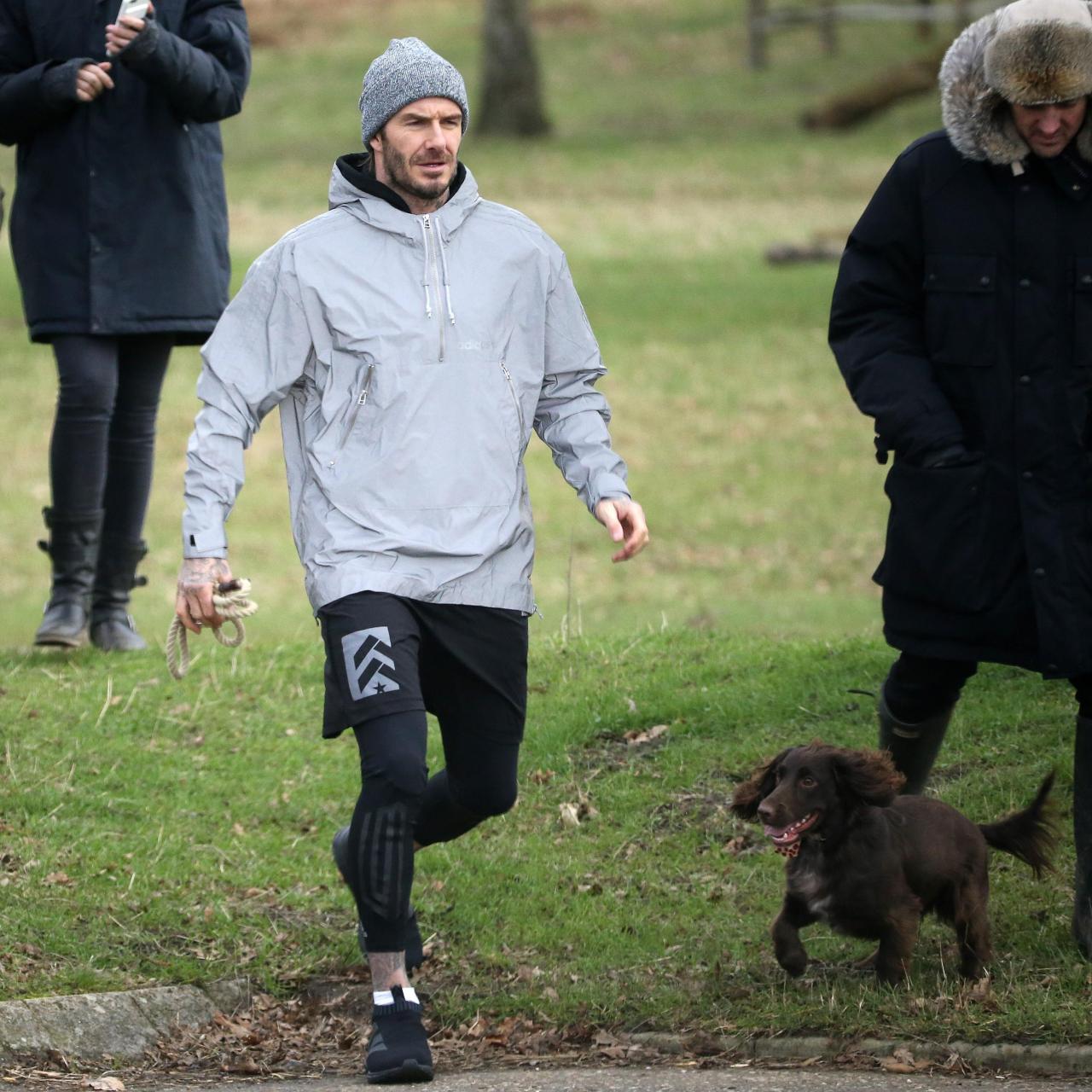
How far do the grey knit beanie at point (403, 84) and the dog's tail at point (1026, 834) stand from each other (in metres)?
2.45

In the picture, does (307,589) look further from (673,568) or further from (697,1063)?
(673,568)

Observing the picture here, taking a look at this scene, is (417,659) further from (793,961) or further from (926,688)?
(926,688)

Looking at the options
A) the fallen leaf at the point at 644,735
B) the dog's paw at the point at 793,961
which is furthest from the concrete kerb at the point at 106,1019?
the fallen leaf at the point at 644,735

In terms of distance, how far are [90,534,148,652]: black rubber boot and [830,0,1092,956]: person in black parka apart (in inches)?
147

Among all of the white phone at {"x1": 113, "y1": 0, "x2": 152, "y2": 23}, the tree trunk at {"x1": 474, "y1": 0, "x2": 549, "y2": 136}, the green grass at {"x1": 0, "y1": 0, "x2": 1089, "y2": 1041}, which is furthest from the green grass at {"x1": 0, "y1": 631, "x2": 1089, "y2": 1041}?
the tree trunk at {"x1": 474, "y1": 0, "x2": 549, "y2": 136}

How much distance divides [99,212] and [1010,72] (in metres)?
3.87

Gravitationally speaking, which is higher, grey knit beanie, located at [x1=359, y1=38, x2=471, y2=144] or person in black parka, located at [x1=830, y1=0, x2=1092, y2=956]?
grey knit beanie, located at [x1=359, y1=38, x2=471, y2=144]

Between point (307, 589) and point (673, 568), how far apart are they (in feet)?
36.9

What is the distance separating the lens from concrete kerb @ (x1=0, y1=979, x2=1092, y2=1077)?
15.4 feet

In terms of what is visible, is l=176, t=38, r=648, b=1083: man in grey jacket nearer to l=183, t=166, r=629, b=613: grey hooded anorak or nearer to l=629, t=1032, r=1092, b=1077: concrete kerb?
l=183, t=166, r=629, b=613: grey hooded anorak

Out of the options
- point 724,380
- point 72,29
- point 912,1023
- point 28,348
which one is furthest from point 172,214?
point 28,348

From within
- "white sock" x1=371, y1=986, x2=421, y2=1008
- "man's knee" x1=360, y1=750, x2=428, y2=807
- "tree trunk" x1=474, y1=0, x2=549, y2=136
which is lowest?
"white sock" x1=371, y1=986, x2=421, y2=1008

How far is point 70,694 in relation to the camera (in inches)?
300

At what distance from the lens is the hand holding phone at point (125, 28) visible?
7.11 m
